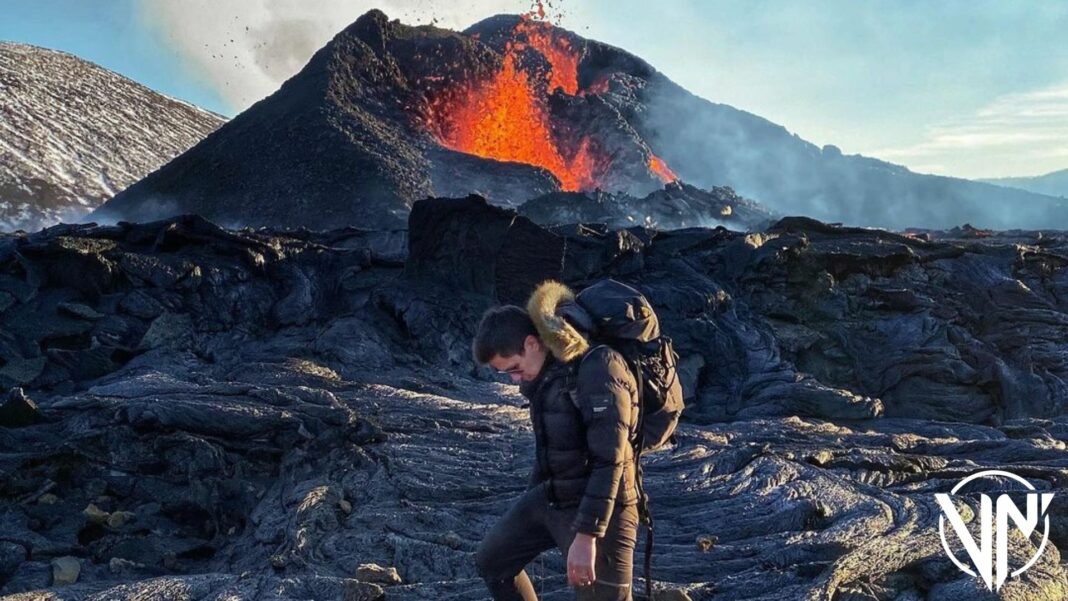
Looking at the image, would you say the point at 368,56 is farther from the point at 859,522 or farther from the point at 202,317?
the point at 859,522

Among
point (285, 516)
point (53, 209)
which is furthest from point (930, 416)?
point (53, 209)

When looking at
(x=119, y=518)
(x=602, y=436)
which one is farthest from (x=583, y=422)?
(x=119, y=518)

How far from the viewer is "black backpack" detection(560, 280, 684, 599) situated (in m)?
4.41

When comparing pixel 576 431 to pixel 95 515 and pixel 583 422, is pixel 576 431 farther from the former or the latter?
pixel 95 515

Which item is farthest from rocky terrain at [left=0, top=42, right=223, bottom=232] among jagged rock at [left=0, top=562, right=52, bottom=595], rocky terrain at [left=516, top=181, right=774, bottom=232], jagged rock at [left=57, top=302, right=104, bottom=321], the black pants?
the black pants

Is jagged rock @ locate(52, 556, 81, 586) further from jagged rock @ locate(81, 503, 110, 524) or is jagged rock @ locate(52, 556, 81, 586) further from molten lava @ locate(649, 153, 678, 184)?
molten lava @ locate(649, 153, 678, 184)

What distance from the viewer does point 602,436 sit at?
164 inches

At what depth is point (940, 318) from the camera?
668 inches

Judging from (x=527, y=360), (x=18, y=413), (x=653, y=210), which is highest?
(x=653, y=210)

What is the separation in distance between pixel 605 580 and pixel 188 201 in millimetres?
33801

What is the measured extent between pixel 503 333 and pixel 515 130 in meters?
43.4

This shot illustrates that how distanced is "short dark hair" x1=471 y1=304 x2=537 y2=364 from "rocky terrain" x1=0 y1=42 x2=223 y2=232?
63.7 metres

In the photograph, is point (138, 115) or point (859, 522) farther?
point (138, 115)

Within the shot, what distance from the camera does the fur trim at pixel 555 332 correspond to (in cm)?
427
